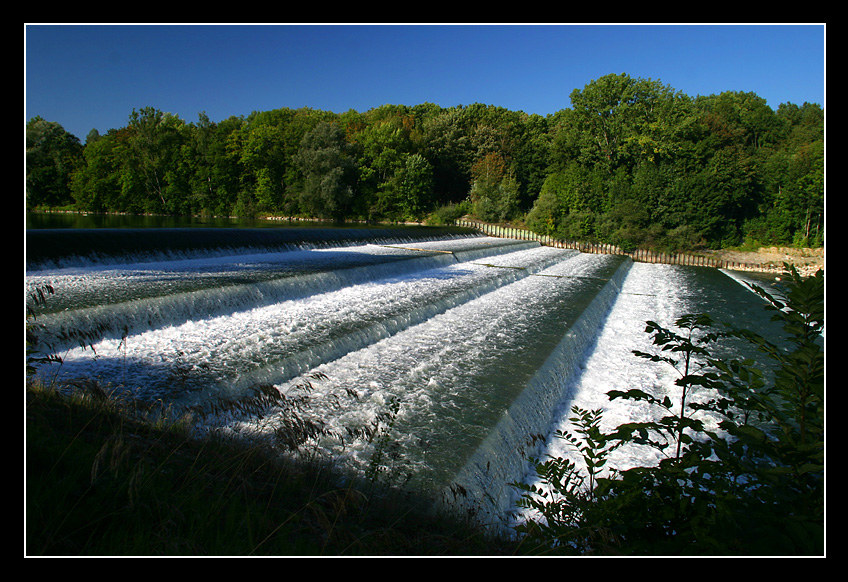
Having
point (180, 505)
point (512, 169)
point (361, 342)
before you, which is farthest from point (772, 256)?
point (180, 505)

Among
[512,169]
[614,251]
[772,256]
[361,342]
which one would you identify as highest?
[512,169]

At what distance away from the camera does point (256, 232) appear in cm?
1453

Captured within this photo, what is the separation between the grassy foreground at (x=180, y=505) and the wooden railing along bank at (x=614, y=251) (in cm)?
2615

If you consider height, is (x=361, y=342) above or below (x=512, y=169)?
below

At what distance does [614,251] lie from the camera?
26.5 meters

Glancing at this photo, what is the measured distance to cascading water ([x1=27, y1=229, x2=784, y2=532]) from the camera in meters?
4.00

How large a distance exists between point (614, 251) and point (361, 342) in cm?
2382

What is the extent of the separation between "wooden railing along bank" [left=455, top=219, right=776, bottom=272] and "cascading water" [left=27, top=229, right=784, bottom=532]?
13.9 m

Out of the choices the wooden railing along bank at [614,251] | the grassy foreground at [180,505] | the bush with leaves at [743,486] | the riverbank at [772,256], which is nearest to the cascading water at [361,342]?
the grassy foreground at [180,505]

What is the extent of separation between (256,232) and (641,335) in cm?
1171

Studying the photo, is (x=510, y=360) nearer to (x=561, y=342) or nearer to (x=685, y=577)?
(x=561, y=342)

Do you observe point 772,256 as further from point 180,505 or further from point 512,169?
point 180,505
